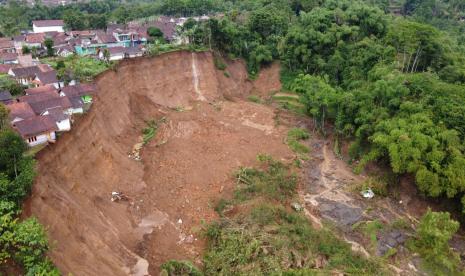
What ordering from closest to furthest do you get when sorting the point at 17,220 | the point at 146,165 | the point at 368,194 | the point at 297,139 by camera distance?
the point at 17,220, the point at 368,194, the point at 146,165, the point at 297,139

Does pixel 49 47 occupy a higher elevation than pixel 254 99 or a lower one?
higher

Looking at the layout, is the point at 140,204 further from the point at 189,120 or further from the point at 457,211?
the point at 457,211

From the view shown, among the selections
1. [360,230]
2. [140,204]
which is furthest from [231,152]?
[360,230]

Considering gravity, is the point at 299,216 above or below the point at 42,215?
below

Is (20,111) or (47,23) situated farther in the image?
(47,23)

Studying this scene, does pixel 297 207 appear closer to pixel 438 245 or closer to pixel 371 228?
pixel 371 228

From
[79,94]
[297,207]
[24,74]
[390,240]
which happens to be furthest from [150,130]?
[390,240]

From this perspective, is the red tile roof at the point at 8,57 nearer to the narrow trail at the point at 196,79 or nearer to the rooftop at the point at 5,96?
the rooftop at the point at 5,96
